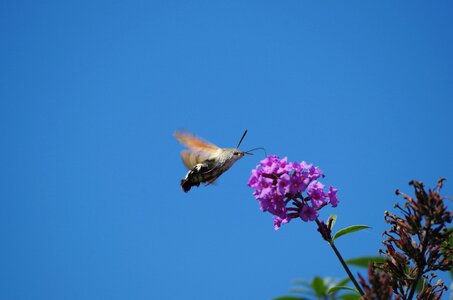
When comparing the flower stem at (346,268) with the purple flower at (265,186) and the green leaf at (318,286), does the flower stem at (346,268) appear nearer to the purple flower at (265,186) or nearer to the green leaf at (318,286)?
the purple flower at (265,186)

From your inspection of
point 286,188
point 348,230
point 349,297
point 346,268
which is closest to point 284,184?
point 286,188

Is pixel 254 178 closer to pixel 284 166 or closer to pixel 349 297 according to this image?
pixel 284 166

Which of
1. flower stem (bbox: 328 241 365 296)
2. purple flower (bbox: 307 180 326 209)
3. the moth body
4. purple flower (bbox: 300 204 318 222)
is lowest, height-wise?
flower stem (bbox: 328 241 365 296)

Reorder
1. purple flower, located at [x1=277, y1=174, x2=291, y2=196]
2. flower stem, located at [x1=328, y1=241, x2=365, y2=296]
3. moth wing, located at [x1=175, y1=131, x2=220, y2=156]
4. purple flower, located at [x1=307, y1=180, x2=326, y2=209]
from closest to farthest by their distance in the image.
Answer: flower stem, located at [x1=328, y1=241, x2=365, y2=296], purple flower, located at [x1=277, y1=174, x2=291, y2=196], purple flower, located at [x1=307, y1=180, x2=326, y2=209], moth wing, located at [x1=175, y1=131, x2=220, y2=156]

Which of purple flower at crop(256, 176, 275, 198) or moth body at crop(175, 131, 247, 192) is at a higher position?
moth body at crop(175, 131, 247, 192)

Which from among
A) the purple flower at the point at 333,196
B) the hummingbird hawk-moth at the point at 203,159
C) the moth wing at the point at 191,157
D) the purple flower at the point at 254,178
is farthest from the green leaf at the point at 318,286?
the purple flower at the point at 254,178

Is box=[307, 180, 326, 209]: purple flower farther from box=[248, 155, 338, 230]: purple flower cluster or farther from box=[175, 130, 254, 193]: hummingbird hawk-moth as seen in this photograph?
box=[175, 130, 254, 193]: hummingbird hawk-moth

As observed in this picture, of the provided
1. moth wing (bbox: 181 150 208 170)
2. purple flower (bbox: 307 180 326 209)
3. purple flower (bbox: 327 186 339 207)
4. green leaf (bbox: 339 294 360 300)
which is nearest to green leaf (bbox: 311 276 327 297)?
green leaf (bbox: 339 294 360 300)
